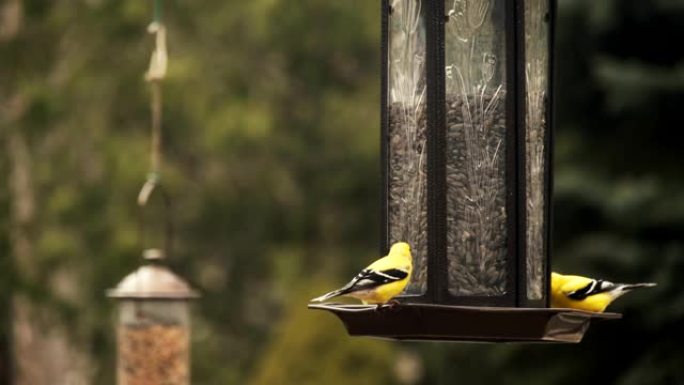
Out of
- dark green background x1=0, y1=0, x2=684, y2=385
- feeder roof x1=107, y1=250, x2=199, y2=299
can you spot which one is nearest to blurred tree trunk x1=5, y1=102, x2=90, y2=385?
dark green background x1=0, y1=0, x2=684, y2=385

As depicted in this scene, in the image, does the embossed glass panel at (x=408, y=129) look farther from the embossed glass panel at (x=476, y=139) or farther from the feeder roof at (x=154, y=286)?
the feeder roof at (x=154, y=286)

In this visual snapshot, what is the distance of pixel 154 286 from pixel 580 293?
3855 mm

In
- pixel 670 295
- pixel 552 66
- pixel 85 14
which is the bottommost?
pixel 670 295

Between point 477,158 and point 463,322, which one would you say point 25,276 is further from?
point 463,322

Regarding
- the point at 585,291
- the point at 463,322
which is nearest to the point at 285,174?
the point at 585,291

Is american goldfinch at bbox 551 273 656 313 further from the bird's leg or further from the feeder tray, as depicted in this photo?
the bird's leg

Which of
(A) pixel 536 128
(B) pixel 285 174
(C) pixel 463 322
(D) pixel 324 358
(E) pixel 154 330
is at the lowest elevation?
(D) pixel 324 358

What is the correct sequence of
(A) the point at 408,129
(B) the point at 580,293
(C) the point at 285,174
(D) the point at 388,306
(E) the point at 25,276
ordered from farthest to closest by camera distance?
1. (C) the point at 285,174
2. (E) the point at 25,276
3. (A) the point at 408,129
4. (B) the point at 580,293
5. (D) the point at 388,306

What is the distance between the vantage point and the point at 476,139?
650 cm

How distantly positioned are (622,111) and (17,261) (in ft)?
22.7

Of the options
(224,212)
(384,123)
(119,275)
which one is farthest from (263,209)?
(384,123)

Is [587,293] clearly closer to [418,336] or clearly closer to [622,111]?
[418,336]

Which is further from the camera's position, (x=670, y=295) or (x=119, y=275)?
(x=119, y=275)

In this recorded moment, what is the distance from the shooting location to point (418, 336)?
6.08 m
